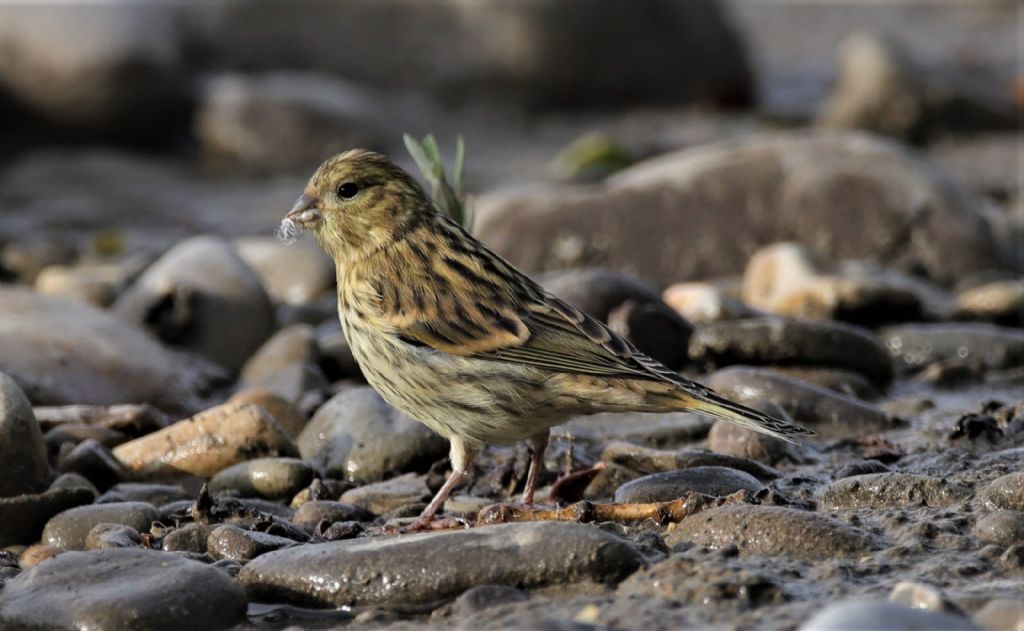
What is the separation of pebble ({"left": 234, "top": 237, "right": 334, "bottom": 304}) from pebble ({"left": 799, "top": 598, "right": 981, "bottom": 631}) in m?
6.49

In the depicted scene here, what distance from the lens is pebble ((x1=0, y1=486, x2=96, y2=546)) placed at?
560 centimetres

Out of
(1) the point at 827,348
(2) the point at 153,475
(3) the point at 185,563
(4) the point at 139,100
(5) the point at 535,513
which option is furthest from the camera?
(4) the point at 139,100

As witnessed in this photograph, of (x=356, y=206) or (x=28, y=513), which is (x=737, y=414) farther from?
(x=28, y=513)

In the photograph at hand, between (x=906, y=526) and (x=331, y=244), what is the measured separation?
2455mm

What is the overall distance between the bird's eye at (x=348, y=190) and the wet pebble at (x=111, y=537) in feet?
4.94

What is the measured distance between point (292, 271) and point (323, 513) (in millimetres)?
4494

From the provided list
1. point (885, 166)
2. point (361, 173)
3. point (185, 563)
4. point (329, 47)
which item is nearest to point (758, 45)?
point (329, 47)

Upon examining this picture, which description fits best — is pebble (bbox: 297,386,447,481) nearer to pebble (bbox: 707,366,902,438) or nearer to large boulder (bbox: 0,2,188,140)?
pebble (bbox: 707,366,902,438)

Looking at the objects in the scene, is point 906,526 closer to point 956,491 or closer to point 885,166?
point 956,491

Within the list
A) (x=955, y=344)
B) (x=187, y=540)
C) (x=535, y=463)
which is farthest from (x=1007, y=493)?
(x=955, y=344)

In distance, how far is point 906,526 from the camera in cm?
495

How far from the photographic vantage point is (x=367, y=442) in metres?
6.41

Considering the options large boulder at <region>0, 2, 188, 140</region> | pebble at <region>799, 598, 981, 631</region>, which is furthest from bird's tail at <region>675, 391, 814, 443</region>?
large boulder at <region>0, 2, 188, 140</region>

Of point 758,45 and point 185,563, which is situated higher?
point 758,45
